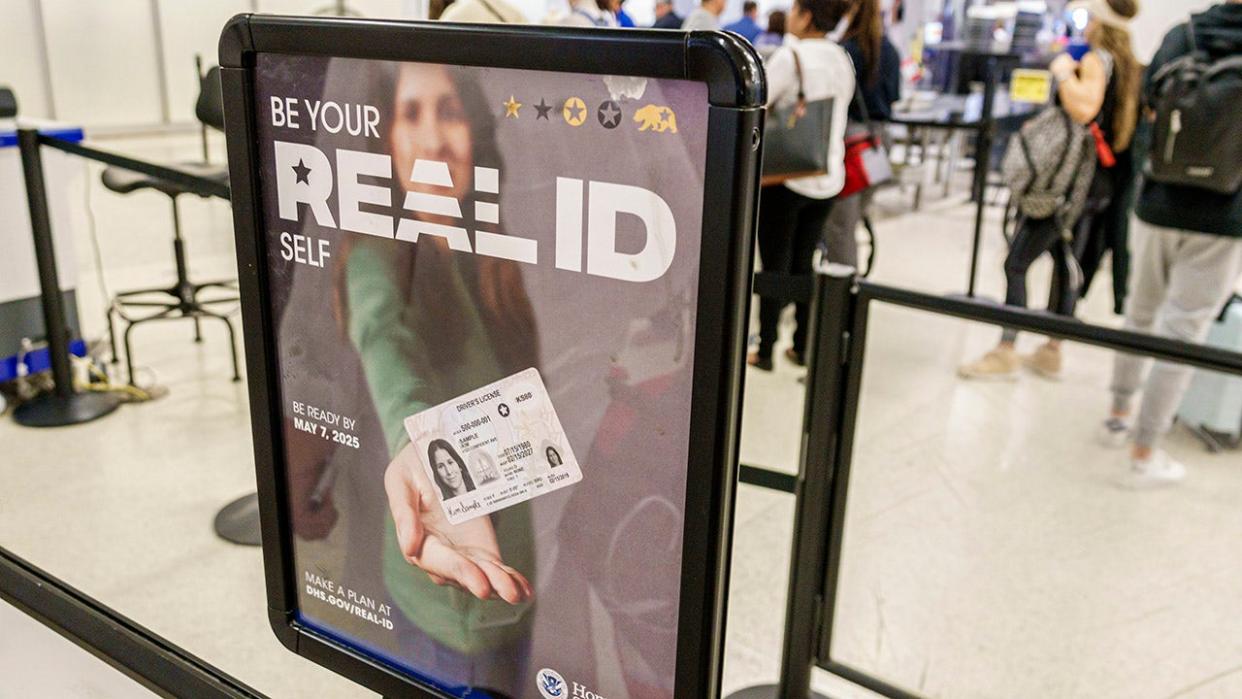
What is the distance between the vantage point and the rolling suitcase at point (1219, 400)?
11.7 ft

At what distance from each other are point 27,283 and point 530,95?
11.0 ft

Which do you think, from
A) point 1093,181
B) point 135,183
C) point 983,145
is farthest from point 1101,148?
point 135,183

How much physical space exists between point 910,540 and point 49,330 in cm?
287

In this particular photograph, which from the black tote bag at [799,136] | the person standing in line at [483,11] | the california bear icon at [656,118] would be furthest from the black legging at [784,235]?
the california bear icon at [656,118]

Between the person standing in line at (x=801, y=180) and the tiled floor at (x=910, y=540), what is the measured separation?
276 millimetres

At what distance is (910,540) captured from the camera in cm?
290

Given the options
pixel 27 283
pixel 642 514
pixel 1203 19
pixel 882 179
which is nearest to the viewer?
pixel 642 514

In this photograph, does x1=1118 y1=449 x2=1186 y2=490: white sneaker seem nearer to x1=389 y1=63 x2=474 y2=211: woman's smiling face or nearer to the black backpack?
the black backpack

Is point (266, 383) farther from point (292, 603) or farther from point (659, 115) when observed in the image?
point (659, 115)

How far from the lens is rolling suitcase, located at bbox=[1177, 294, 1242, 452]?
358 centimetres

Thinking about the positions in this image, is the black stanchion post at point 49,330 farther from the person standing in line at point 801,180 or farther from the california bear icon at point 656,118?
the california bear icon at point 656,118

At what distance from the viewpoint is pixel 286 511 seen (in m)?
1.01

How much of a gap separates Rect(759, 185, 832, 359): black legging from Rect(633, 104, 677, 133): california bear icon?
3377 millimetres

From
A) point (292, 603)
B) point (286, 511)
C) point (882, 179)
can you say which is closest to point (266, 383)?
point (286, 511)
